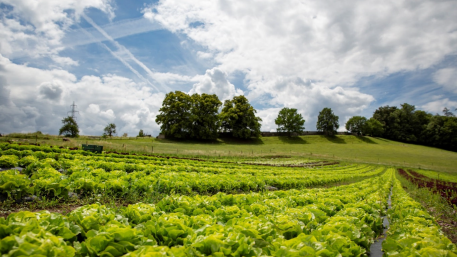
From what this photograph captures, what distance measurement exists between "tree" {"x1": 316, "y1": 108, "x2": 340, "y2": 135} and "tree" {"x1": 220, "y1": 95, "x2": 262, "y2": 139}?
97.2ft

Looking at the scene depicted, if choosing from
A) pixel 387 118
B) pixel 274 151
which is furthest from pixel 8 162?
pixel 387 118

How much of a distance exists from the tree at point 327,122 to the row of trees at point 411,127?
45.2ft

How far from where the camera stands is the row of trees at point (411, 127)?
80.9m

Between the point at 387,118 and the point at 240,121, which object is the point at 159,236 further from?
the point at 387,118

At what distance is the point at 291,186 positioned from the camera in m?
14.0

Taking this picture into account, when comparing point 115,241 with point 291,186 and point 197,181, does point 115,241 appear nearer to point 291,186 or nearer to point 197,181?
point 197,181

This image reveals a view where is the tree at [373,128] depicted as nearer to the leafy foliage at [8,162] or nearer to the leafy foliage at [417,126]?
the leafy foliage at [417,126]

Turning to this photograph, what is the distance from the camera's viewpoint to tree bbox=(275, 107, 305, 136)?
3196 inches

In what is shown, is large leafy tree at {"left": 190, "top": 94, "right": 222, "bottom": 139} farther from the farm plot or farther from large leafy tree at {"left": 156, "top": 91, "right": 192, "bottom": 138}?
the farm plot

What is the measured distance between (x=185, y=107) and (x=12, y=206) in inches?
2256

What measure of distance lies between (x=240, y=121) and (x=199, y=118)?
15.2 m

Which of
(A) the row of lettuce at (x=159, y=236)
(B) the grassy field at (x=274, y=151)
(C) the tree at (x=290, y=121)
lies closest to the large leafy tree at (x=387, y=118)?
(B) the grassy field at (x=274, y=151)

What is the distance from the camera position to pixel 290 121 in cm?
8175

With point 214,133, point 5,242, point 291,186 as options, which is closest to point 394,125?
point 214,133
